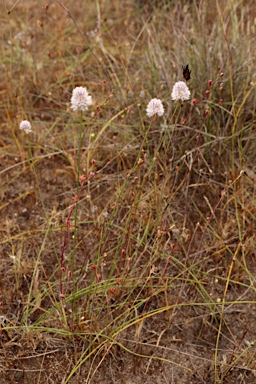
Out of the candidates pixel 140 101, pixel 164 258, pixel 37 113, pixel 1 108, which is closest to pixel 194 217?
pixel 164 258

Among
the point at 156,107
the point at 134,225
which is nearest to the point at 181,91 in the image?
the point at 156,107

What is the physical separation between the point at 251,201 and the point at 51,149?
1000 mm

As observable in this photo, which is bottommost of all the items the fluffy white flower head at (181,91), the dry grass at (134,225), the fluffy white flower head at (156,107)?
the dry grass at (134,225)

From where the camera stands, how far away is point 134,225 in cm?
193

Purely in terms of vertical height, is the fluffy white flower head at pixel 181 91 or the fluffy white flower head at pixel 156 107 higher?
the fluffy white flower head at pixel 181 91

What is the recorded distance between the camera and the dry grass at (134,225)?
155 cm

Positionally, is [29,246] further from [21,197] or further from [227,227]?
[227,227]

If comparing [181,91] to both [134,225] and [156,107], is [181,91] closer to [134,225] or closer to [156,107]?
[156,107]

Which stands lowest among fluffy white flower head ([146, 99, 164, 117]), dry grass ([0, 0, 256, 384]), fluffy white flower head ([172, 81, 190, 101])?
dry grass ([0, 0, 256, 384])

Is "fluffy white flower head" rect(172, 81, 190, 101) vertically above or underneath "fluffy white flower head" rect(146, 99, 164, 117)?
above

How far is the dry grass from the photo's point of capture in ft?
5.09

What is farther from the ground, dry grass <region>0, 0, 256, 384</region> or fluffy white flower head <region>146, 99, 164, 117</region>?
fluffy white flower head <region>146, 99, 164, 117</region>

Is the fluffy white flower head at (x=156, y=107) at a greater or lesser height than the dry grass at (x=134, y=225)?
greater

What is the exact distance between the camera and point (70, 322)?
1609mm
